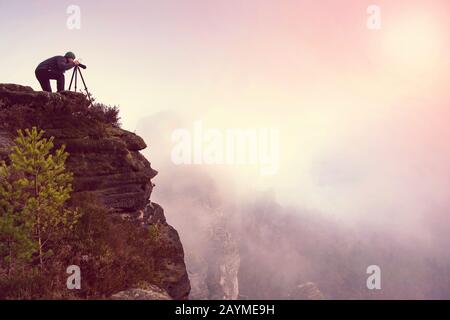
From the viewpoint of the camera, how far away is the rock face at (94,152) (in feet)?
42.2

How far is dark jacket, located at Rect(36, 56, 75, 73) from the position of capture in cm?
1508

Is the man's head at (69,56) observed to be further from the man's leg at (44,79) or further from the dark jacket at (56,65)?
the man's leg at (44,79)

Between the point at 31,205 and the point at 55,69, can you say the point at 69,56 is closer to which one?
the point at 55,69

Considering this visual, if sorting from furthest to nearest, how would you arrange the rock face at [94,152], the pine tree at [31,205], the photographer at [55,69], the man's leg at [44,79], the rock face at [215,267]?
the rock face at [215,267]
the man's leg at [44,79]
the photographer at [55,69]
the rock face at [94,152]
the pine tree at [31,205]

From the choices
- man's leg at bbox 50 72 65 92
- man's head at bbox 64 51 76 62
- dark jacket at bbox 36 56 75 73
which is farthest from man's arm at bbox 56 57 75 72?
man's leg at bbox 50 72 65 92

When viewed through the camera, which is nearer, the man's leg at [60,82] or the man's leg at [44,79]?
the man's leg at [44,79]

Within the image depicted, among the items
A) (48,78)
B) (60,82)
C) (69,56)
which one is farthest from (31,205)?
(69,56)

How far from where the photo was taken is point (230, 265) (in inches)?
4692

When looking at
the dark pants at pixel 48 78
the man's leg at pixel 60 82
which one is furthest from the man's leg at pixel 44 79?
the man's leg at pixel 60 82

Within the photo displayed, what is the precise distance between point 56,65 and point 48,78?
87 centimetres

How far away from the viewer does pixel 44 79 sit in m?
15.4

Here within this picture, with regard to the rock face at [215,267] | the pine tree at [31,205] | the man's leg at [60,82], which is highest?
the man's leg at [60,82]

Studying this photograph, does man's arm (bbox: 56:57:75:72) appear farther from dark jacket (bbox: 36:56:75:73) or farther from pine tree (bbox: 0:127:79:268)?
pine tree (bbox: 0:127:79:268)

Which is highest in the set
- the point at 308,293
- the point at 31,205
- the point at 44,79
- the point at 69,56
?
the point at 69,56
